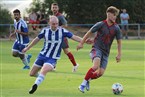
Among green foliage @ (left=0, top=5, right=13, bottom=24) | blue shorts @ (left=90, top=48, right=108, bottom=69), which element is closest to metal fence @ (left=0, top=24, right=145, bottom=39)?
green foliage @ (left=0, top=5, right=13, bottom=24)

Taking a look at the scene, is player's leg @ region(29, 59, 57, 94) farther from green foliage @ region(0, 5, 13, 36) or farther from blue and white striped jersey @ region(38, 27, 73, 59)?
green foliage @ region(0, 5, 13, 36)

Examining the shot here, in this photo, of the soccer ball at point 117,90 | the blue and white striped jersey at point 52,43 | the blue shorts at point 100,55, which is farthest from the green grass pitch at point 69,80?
the blue and white striped jersey at point 52,43

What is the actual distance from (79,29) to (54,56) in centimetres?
3239

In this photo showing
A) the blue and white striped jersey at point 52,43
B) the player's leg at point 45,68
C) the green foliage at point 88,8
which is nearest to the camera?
the player's leg at point 45,68

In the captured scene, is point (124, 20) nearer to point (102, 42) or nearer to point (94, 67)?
point (102, 42)

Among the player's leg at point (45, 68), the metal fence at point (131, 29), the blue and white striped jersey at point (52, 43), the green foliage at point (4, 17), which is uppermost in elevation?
the blue and white striped jersey at point (52, 43)

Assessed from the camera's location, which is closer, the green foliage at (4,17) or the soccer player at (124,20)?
the green foliage at (4,17)

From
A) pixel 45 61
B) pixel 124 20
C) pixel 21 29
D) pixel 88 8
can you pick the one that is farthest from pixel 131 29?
pixel 45 61

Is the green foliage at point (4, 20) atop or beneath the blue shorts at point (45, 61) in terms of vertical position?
beneath

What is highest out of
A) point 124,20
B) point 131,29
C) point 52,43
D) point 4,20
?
point 52,43

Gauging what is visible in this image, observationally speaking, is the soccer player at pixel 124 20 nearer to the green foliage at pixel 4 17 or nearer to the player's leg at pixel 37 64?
the green foliage at pixel 4 17

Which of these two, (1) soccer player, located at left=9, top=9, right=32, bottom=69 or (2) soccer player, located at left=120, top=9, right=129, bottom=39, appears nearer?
(1) soccer player, located at left=9, top=9, right=32, bottom=69

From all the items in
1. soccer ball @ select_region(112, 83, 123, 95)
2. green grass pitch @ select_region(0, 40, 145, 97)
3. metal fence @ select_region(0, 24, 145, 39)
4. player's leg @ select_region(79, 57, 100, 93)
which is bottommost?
metal fence @ select_region(0, 24, 145, 39)

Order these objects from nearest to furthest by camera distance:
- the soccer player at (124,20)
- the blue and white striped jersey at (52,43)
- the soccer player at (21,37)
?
the blue and white striped jersey at (52,43) → the soccer player at (21,37) → the soccer player at (124,20)
